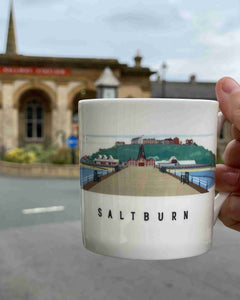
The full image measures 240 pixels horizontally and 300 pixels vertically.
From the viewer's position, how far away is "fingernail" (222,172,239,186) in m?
1.68

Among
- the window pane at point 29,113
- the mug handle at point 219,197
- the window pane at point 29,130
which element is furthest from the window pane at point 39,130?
the mug handle at point 219,197

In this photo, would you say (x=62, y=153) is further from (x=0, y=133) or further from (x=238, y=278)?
(x=238, y=278)

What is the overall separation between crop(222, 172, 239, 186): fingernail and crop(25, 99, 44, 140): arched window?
68.8 feet

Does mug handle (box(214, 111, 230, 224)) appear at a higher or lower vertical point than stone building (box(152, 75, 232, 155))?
lower

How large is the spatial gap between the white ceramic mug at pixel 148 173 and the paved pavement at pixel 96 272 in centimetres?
14

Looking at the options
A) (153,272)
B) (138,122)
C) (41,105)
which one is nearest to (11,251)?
(153,272)

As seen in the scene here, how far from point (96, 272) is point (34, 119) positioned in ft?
71.6

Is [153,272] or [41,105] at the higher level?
[41,105]

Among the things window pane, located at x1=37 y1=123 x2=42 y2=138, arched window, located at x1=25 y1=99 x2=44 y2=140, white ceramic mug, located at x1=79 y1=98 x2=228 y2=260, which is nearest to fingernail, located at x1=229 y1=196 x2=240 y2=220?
white ceramic mug, located at x1=79 y1=98 x2=228 y2=260

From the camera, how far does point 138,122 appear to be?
1111 mm

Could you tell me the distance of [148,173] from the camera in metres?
1.10

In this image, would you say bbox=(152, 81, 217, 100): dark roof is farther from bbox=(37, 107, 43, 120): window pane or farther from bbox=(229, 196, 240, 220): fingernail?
bbox=(229, 196, 240, 220): fingernail

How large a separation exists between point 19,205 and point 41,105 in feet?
53.1

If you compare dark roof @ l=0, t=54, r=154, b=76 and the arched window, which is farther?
the arched window
